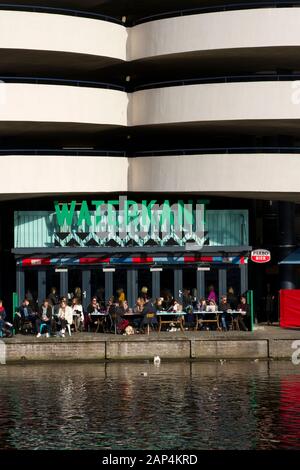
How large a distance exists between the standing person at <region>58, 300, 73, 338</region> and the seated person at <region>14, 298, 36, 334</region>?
161 centimetres

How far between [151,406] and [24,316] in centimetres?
1640

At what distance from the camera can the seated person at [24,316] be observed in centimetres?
5006

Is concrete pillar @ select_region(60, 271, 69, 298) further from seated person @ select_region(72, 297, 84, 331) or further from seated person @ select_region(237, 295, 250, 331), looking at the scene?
seated person @ select_region(237, 295, 250, 331)

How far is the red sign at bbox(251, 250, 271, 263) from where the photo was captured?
181 feet

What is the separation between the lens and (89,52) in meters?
53.4

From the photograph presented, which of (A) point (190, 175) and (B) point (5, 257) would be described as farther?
(B) point (5, 257)

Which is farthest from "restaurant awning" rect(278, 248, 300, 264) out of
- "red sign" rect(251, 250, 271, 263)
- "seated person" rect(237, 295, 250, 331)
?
"seated person" rect(237, 295, 250, 331)

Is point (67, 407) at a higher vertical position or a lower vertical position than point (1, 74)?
lower

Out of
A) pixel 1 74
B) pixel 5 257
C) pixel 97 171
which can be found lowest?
pixel 5 257

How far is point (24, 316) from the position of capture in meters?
50.2

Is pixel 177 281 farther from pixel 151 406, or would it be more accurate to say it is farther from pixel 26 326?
pixel 151 406

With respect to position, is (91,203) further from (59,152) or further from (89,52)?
(89,52)

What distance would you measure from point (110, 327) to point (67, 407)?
1577cm

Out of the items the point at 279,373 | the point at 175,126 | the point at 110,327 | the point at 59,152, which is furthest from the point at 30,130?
the point at 279,373
